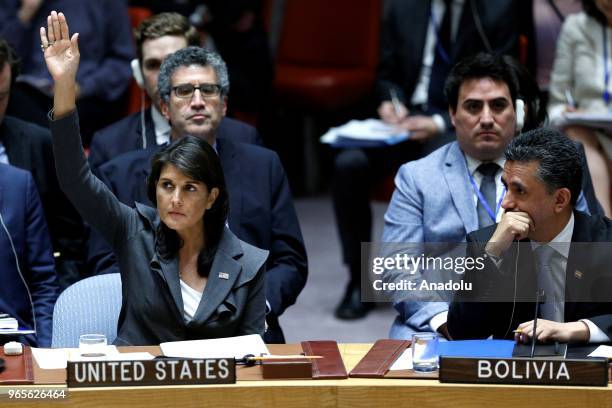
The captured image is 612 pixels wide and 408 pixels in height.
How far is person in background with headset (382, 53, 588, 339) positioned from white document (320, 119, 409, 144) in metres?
0.97

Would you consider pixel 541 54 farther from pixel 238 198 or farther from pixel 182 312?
pixel 182 312

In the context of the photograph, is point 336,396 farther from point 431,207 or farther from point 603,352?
point 431,207

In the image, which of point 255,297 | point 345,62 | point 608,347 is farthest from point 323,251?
point 608,347

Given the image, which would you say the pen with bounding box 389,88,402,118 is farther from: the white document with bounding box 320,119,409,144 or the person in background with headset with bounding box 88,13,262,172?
the person in background with headset with bounding box 88,13,262,172

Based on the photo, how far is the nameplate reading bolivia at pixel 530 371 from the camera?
2711 mm

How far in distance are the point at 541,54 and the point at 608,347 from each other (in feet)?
8.22

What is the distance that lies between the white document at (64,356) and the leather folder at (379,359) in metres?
0.44

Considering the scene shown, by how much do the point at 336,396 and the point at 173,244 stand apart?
704mm

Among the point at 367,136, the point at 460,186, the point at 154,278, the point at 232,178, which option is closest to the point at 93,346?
the point at 154,278

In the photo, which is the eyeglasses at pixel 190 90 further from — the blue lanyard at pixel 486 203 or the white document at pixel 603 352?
→ the white document at pixel 603 352

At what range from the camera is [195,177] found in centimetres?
325

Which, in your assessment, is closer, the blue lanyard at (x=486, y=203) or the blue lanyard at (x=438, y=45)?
the blue lanyard at (x=486, y=203)

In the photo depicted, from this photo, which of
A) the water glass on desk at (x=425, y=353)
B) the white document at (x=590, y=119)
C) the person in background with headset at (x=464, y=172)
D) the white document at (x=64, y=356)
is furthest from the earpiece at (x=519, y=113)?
the white document at (x=64, y=356)

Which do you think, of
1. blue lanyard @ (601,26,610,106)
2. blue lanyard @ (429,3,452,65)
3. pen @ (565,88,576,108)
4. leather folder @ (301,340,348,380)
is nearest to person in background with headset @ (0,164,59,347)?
leather folder @ (301,340,348,380)
